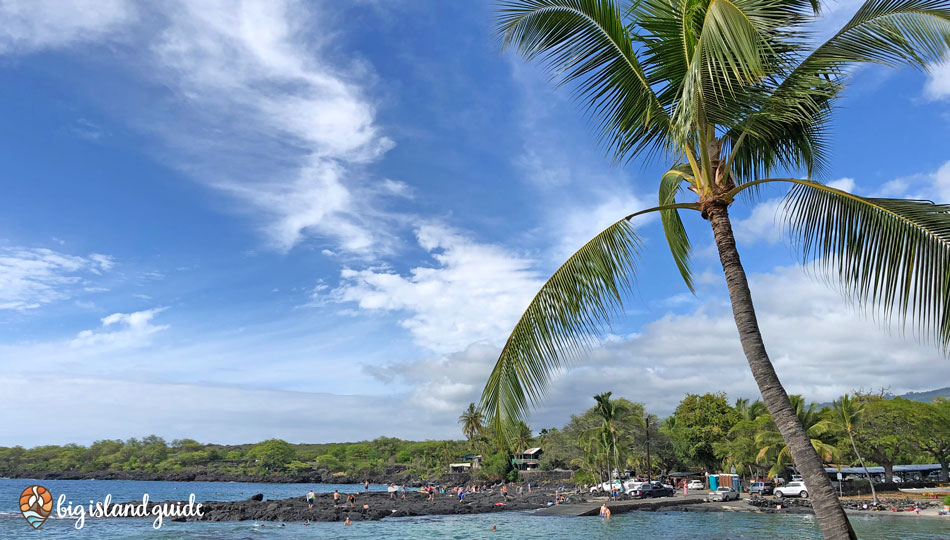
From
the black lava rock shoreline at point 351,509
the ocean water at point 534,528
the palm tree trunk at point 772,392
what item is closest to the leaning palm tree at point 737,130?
the palm tree trunk at point 772,392

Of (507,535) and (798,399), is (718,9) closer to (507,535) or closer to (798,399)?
(507,535)

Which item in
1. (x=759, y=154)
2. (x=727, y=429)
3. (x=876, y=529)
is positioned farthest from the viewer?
(x=727, y=429)

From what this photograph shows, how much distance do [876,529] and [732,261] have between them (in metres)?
35.3

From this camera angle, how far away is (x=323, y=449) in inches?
7805

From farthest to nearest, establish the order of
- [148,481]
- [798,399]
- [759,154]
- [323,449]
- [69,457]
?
[323,449], [69,457], [148,481], [798,399], [759,154]

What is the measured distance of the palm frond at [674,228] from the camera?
8031 mm

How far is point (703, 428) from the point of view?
6462 centimetres

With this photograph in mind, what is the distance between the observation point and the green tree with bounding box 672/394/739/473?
64.4 meters

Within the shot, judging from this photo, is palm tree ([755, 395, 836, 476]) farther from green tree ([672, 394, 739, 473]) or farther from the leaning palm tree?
the leaning palm tree

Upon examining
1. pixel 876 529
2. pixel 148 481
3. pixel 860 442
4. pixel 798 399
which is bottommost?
pixel 148 481

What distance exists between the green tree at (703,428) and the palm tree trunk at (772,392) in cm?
6433

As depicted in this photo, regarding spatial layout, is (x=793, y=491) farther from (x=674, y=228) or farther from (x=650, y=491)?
(x=674, y=228)

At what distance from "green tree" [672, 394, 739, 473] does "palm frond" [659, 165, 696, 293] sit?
61848mm

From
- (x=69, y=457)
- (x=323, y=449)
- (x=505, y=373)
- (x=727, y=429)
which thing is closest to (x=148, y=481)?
(x=69, y=457)
